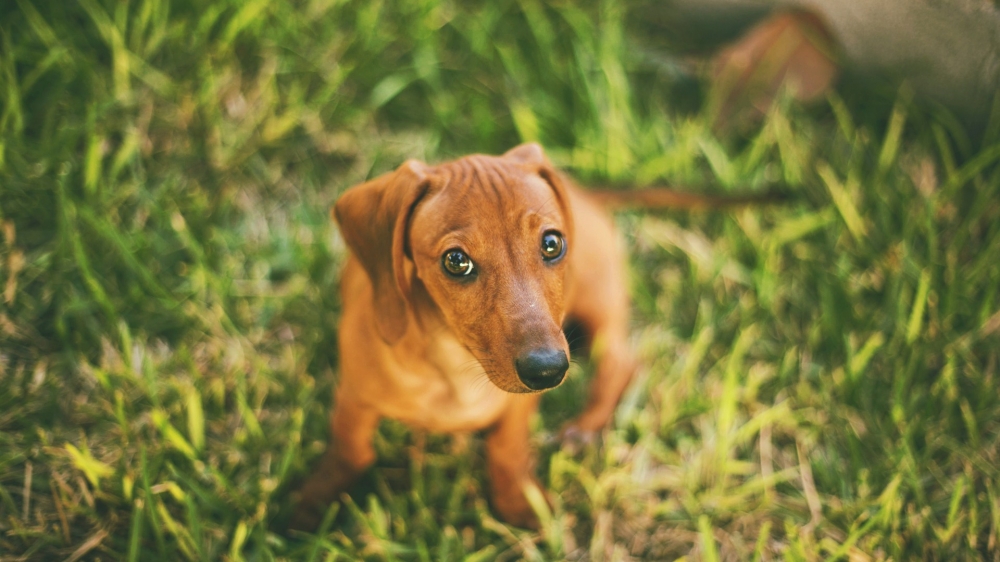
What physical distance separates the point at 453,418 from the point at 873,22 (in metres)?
2.61

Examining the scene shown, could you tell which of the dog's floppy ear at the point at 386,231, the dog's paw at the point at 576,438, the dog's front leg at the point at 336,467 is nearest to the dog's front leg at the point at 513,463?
the dog's paw at the point at 576,438

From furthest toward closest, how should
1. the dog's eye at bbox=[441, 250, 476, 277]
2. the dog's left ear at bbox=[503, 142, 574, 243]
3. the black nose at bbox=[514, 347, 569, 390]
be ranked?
1. the dog's left ear at bbox=[503, 142, 574, 243]
2. the dog's eye at bbox=[441, 250, 476, 277]
3. the black nose at bbox=[514, 347, 569, 390]

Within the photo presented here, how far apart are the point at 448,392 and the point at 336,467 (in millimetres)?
587

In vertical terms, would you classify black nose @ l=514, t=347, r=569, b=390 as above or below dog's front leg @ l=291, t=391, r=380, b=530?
above

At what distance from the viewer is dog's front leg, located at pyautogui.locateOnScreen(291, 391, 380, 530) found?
2.24m

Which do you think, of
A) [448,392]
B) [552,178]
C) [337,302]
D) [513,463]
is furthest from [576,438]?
[552,178]

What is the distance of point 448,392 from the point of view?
6.73 feet

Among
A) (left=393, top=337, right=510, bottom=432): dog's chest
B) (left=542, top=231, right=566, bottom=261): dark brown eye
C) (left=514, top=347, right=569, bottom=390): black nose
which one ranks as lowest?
(left=393, top=337, right=510, bottom=432): dog's chest

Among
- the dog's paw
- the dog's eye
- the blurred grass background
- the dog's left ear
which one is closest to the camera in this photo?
the dog's eye

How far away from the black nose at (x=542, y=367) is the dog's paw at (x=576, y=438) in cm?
113

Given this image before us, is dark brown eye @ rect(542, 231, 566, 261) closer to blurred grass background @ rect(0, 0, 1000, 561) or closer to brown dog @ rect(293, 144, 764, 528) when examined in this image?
brown dog @ rect(293, 144, 764, 528)

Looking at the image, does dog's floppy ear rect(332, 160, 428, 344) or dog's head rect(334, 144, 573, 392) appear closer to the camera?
dog's head rect(334, 144, 573, 392)

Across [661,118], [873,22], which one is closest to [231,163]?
[661,118]

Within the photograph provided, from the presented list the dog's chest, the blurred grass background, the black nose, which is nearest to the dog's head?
the black nose
